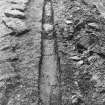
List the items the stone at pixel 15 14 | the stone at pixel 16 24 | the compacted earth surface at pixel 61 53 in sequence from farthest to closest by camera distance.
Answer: the stone at pixel 15 14, the stone at pixel 16 24, the compacted earth surface at pixel 61 53

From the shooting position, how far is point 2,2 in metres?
13.7

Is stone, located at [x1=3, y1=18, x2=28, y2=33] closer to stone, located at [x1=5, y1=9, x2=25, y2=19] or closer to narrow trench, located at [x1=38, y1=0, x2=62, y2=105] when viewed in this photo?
stone, located at [x1=5, y1=9, x2=25, y2=19]

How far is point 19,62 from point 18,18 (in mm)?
3743

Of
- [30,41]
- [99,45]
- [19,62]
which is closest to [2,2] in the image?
[30,41]

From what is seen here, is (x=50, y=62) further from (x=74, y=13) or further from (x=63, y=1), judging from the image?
(x=63, y=1)

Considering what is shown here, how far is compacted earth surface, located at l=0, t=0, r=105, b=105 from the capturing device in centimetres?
657

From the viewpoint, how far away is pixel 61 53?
853 cm

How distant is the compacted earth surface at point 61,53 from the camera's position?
21.6 ft

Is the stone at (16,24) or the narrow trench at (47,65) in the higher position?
the stone at (16,24)

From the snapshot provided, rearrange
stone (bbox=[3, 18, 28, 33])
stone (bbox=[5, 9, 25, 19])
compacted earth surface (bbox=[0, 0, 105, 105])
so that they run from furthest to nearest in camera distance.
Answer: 1. stone (bbox=[5, 9, 25, 19])
2. stone (bbox=[3, 18, 28, 33])
3. compacted earth surface (bbox=[0, 0, 105, 105])

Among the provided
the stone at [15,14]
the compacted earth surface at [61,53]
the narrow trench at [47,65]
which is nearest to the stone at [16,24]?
the compacted earth surface at [61,53]

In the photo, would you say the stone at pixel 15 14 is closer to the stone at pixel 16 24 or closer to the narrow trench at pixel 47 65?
the stone at pixel 16 24

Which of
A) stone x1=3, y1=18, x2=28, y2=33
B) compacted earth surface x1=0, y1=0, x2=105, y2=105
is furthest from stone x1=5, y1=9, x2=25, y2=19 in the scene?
stone x1=3, y1=18, x2=28, y2=33

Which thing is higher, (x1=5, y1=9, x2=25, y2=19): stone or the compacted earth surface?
(x1=5, y1=9, x2=25, y2=19): stone
